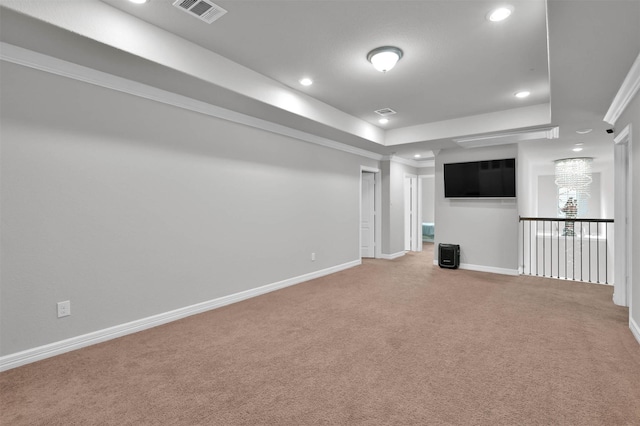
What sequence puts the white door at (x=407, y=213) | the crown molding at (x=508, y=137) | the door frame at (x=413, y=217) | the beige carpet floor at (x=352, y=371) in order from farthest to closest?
the door frame at (x=413, y=217) < the white door at (x=407, y=213) < the crown molding at (x=508, y=137) < the beige carpet floor at (x=352, y=371)

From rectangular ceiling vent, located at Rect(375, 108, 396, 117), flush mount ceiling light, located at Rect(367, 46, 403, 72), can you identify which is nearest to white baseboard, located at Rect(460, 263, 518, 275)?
rectangular ceiling vent, located at Rect(375, 108, 396, 117)

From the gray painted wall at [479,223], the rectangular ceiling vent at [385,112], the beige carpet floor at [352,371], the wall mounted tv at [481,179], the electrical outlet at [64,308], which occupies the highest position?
the rectangular ceiling vent at [385,112]

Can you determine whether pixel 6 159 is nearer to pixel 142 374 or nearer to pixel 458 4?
pixel 142 374

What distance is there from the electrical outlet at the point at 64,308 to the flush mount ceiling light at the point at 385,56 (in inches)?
144

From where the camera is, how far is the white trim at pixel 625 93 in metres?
2.67

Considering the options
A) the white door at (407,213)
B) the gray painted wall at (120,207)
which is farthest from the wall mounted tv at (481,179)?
the gray painted wall at (120,207)

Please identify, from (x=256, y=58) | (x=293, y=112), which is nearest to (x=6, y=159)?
(x=256, y=58)

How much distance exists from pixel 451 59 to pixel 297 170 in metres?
2.72

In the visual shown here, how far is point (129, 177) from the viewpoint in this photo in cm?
316

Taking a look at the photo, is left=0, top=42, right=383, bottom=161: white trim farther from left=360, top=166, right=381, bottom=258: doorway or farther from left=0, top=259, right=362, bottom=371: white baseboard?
left=360, top=166, right=381, bottom=258: doorway

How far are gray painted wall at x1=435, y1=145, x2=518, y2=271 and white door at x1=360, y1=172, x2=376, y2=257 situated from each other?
1470 mm

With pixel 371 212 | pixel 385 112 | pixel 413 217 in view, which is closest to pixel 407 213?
pixel 413 217

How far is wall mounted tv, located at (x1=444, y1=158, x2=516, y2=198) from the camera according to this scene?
18.9ft

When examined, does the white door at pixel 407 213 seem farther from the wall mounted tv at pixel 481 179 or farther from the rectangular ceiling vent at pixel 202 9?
the rectangular ceiling vent at pixel 202 9
